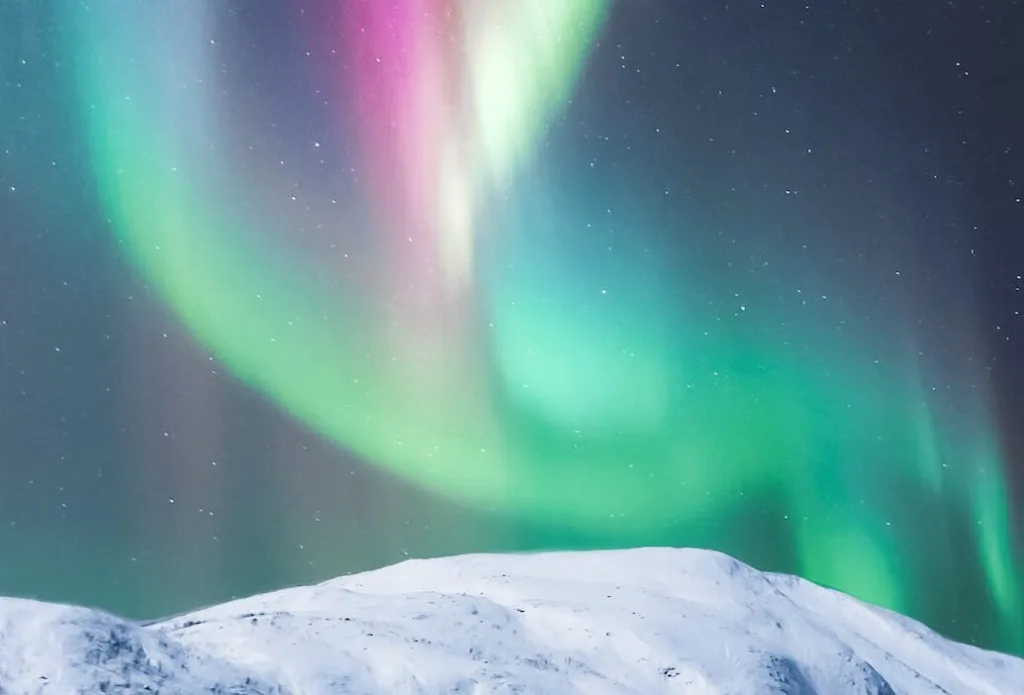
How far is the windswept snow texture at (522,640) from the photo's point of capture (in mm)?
1074

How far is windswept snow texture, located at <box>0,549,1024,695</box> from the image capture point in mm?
1074

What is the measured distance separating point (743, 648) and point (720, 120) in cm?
91

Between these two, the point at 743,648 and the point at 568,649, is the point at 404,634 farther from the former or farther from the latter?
the point at 743,648

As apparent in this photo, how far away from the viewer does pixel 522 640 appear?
1.39 metres

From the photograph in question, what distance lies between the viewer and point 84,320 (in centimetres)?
152

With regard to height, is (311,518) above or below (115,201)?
below

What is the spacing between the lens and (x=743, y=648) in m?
1.45

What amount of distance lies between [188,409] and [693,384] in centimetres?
83

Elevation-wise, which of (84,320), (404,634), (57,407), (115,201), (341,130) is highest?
(341,130)

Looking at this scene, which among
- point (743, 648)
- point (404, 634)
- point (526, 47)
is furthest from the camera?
point (526, 47)

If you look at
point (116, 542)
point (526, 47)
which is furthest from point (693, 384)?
point (116, 542)

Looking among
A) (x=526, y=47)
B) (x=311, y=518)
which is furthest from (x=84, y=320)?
(x=526, y=47)

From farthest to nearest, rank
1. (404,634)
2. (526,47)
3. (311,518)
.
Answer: (526,47) < (311,518) < (404,634)

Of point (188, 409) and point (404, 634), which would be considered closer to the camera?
point (404, 634)
